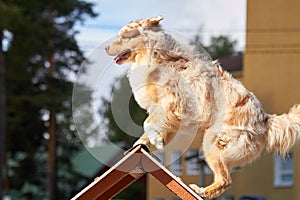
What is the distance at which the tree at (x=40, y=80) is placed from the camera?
18250mm

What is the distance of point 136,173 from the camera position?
3.61 metres

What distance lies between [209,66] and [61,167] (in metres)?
21.8

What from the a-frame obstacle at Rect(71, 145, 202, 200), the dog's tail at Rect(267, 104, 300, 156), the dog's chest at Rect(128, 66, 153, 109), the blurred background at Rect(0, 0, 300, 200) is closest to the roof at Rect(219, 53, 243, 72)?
the blurred background at Rect(0, 0, 300, 200)

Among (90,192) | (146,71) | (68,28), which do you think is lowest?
(90,192)

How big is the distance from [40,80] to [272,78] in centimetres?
760

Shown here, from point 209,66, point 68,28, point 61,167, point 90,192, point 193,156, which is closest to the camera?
point 90,192

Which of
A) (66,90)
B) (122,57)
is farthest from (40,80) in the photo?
(122,57)

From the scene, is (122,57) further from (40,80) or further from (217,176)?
(40,80)

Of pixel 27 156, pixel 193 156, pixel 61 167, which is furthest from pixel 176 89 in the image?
pixel 61 167

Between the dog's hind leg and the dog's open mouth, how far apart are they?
583mm

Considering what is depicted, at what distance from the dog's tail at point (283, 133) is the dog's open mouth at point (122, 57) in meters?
0.71

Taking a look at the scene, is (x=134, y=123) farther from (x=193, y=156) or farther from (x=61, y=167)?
(x=61, y=167)

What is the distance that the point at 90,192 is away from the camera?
3557 mm

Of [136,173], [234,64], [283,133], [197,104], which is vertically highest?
[234,64]
